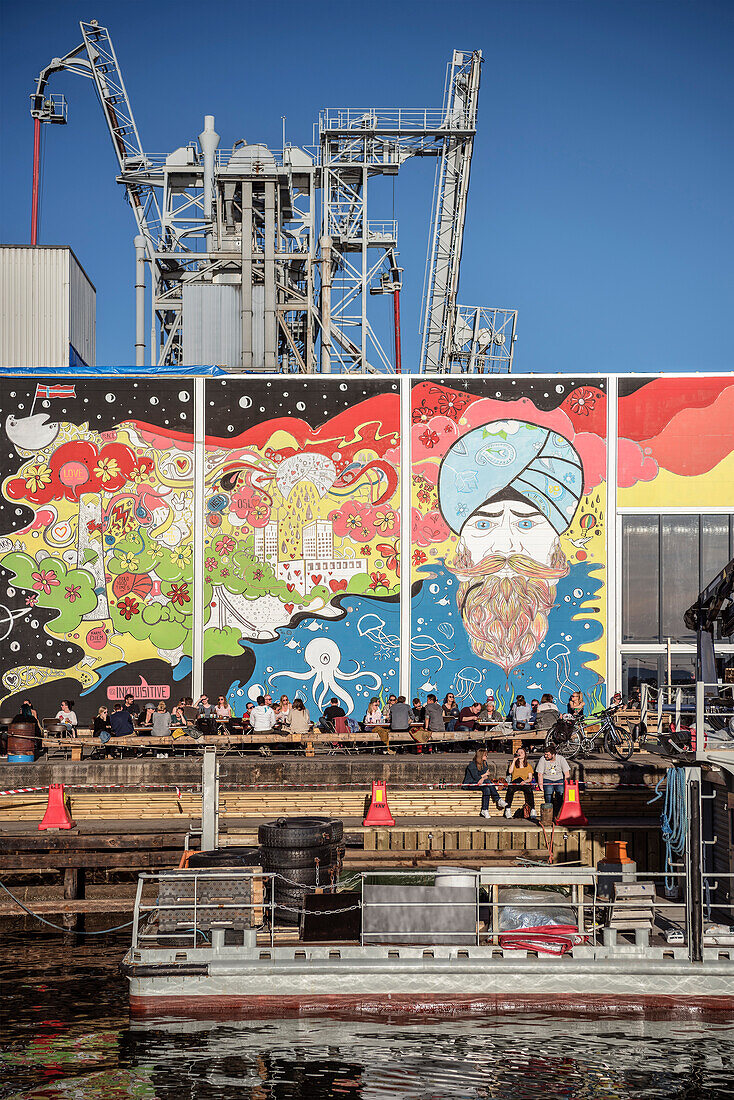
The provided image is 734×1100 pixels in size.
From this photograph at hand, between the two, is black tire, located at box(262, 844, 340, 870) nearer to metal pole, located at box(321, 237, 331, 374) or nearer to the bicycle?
the bicycle

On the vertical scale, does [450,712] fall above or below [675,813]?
above

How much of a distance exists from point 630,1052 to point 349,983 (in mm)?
3543

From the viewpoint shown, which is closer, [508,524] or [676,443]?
[508,524]

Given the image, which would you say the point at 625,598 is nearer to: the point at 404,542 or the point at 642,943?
the point at 404,542

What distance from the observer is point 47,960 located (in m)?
18.2

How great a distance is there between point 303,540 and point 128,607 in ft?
17.4

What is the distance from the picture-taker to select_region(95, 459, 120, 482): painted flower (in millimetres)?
32594

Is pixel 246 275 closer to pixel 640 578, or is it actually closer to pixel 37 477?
pixel 37 477

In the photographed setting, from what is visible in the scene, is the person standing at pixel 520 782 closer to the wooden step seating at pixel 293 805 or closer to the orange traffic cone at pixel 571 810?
the wooden step seating at pixel 293 805

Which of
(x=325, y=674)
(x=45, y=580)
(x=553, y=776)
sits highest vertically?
(x=45, y=580)

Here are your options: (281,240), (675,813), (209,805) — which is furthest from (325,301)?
(675,813)

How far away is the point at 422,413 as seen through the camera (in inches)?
1296

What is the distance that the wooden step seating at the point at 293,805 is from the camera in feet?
74.6

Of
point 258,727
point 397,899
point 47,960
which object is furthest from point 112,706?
point 397,899
